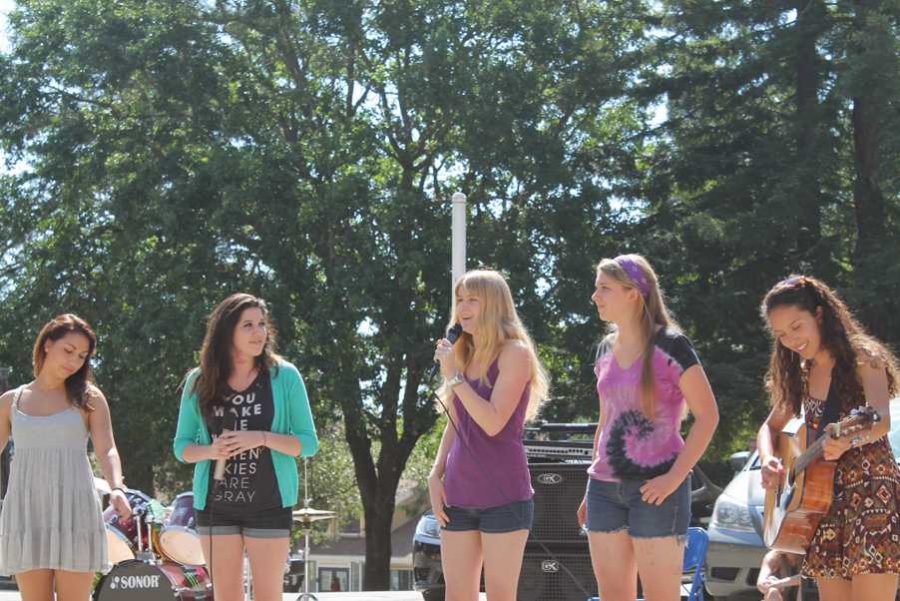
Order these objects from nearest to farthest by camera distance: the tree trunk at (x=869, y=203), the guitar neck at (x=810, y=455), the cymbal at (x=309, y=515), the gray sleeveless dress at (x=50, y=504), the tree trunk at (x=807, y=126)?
the guitar neck at (x=810, y=455), the gray sleeveless dress at (x=50, y=504), the cymbal at (x=309, y=515), the tree trunk at (x=869, y=203), the tree trunk at (x=807, y=126)

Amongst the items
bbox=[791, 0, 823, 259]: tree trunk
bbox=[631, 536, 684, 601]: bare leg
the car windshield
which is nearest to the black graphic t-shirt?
bbox=[631, 536, 684, 601]: bare leg

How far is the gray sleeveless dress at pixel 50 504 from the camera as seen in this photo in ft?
20.5

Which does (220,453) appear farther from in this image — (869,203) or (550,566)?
(869,203)

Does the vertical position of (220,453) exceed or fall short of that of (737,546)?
it exceeds it

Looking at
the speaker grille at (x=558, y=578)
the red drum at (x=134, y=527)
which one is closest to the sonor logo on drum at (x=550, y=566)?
the speaker grille at (x=558, y=578)

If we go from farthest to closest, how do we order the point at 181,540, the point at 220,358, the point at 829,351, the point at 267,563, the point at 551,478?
the point at 181,540, the point at 551,478, the point at 220,358, the point at 267,563, the point at 829,351

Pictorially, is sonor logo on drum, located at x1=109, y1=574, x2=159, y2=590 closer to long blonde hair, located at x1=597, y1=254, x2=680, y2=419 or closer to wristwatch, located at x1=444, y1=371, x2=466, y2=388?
wristwatch, located at x1=444, y1=371, x2=466, y2=388

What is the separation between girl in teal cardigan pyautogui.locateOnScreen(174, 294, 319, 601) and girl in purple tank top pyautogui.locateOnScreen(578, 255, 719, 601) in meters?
1.32

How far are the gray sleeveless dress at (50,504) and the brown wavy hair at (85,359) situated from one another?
0.08 meters

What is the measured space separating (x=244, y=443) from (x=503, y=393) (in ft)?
3.66

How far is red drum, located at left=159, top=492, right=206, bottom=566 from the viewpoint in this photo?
11.2 meters

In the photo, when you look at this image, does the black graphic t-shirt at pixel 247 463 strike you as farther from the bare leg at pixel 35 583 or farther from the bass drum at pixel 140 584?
the bass drum at pixel 140 584

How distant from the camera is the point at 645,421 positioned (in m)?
Answer: 5.35

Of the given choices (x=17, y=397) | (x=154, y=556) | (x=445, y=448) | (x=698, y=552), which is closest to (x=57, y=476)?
(x=17, y=397)
